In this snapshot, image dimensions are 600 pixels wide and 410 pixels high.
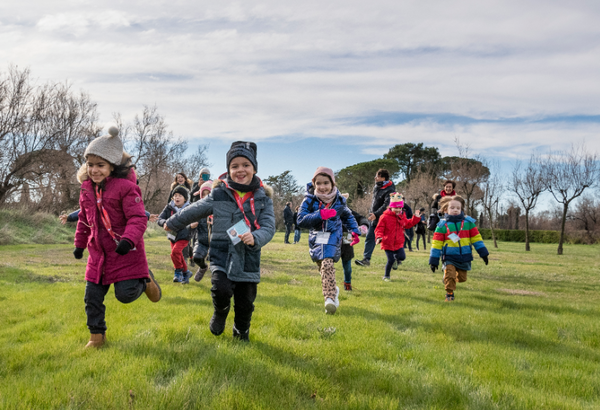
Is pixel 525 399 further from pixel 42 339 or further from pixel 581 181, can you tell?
pixel 581 181

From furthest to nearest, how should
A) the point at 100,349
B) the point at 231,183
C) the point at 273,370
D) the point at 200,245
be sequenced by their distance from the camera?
the point at 200,245 → the point at 231,183 → the point at 100,349 → the point at 273,370

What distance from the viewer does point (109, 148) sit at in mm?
3949

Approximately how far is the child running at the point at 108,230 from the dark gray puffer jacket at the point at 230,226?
1.36ft

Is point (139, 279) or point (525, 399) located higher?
point (139, 279)

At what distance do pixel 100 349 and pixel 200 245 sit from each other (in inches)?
167

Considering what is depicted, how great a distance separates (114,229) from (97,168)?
24.9 inches

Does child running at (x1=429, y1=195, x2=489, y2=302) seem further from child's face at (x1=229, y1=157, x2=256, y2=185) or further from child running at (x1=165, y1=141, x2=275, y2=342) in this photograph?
child's face at (x1=229, y1=157, x2=256, y2=185)

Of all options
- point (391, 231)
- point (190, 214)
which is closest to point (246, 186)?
point (190, 214)

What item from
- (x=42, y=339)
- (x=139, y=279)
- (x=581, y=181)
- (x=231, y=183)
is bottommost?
(x=42, y=339)

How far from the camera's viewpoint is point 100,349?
3734 mm

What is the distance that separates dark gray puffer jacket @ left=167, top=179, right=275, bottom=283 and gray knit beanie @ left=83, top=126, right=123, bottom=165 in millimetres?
849

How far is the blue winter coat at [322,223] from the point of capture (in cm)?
590

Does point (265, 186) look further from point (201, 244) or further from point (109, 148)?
point (201, 244)

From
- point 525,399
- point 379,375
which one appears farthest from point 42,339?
point 525,399
